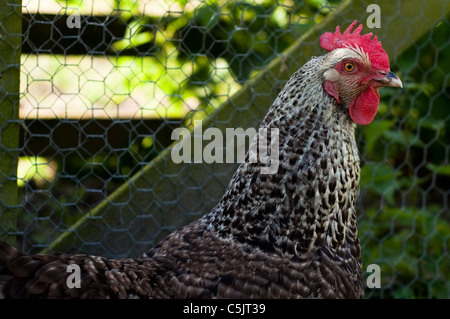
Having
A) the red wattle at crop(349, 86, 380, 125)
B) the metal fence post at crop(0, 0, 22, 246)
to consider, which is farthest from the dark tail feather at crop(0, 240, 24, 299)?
the red wattle at crop(349, 86, 380, 125)

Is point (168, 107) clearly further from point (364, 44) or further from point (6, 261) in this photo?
point (6, 261)

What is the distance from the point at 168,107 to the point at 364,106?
1.11m

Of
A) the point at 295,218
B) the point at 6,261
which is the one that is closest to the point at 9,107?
the point at 6,261

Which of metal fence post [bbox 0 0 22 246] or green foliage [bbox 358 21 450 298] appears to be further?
green foliage [bbox 358 21 450 298]

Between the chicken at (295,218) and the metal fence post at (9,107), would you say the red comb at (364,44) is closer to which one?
the chicken at (295,218)

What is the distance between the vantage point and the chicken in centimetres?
149

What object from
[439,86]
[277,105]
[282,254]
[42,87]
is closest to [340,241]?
[282,254]

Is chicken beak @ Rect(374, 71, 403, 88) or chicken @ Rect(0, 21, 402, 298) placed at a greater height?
chicken beak @ Rect(374, 71, 403, 88)

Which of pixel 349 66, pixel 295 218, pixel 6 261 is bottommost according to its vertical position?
pixel 6 261

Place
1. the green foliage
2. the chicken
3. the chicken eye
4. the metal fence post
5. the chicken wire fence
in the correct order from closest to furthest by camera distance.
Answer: the chicken, the chicken eye, the metal fence post, the chicken wire fence, the green foliage

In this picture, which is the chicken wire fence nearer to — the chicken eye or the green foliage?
the green foliage

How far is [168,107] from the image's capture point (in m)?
2.52

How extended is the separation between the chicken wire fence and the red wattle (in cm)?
71

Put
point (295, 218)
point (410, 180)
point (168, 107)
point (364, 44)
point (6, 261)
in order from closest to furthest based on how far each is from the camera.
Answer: point (6, 261) < point (295, 218) < point (364, 44) < point (168, 107) < point (410, 180)
